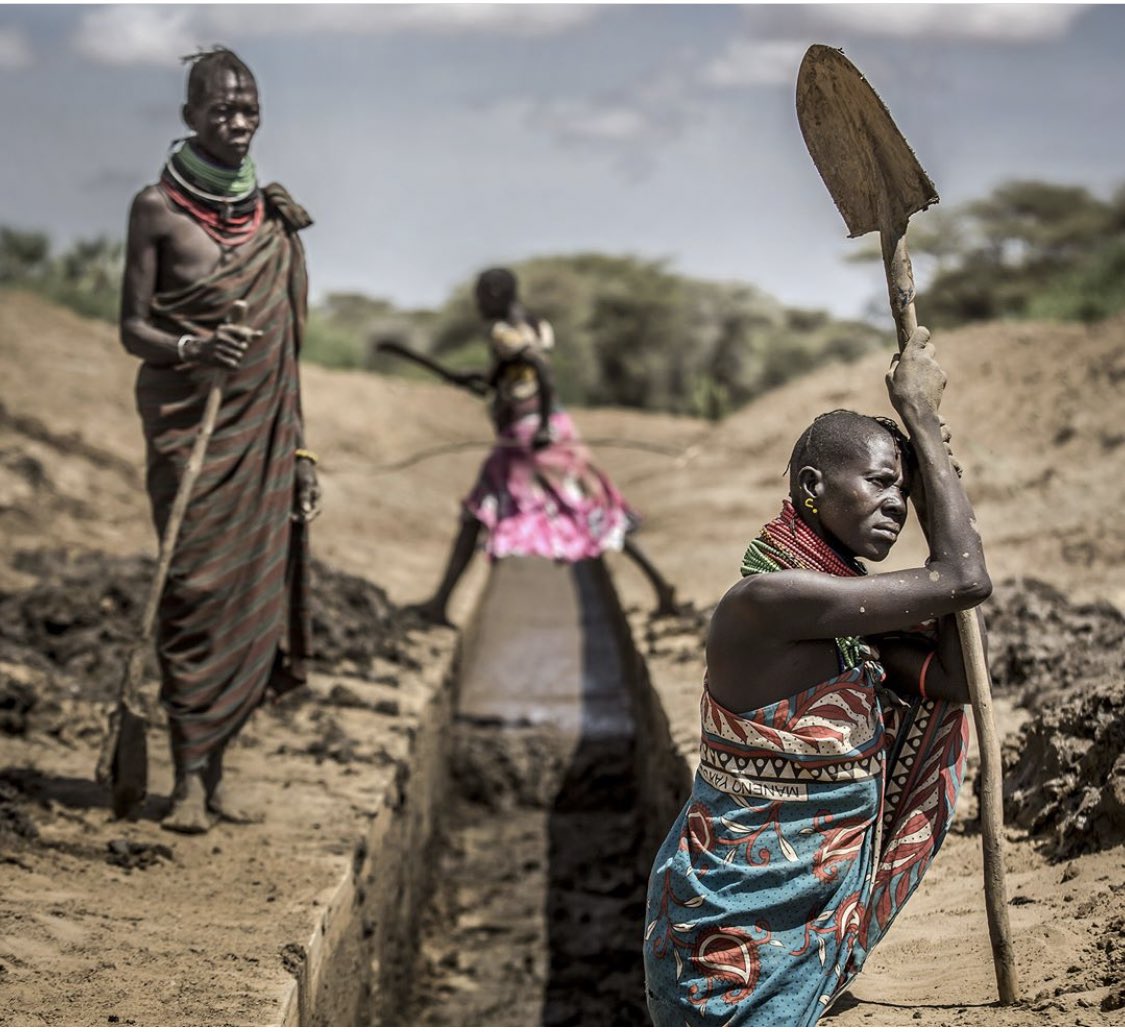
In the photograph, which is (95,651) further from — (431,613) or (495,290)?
(495,290)

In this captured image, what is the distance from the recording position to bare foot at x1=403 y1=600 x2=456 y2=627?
9086 millimetres

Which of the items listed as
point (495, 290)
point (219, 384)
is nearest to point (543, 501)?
point (495, 290)

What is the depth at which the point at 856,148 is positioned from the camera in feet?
11.2

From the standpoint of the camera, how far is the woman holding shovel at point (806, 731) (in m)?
2.92

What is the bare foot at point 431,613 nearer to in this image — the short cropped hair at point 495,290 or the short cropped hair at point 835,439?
the short cropped hair at point 495,290

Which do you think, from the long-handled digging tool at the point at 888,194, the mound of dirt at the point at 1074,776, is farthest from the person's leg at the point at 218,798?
the long-handled digging tool at the point at 888,194

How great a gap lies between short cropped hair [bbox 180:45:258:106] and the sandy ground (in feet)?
7.22

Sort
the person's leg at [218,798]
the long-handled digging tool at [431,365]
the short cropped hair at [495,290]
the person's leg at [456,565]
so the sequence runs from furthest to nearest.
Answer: the person's leg at [456,565]
the short cropped hair at [495,290]
the long-handled digging tool at [431,365]
the person's leg at [218,798]

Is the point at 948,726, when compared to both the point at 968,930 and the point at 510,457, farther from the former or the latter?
the point at 510,457

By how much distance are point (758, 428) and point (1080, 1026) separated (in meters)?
16.0

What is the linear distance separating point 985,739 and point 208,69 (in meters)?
3.05

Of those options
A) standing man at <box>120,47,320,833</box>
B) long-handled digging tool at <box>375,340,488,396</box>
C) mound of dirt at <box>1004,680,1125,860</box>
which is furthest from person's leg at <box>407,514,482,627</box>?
mound of dirt at <box>1004,680,1125,860</box>

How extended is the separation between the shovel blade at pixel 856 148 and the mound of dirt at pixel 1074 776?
1557 mm

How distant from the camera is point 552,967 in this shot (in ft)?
19.7
